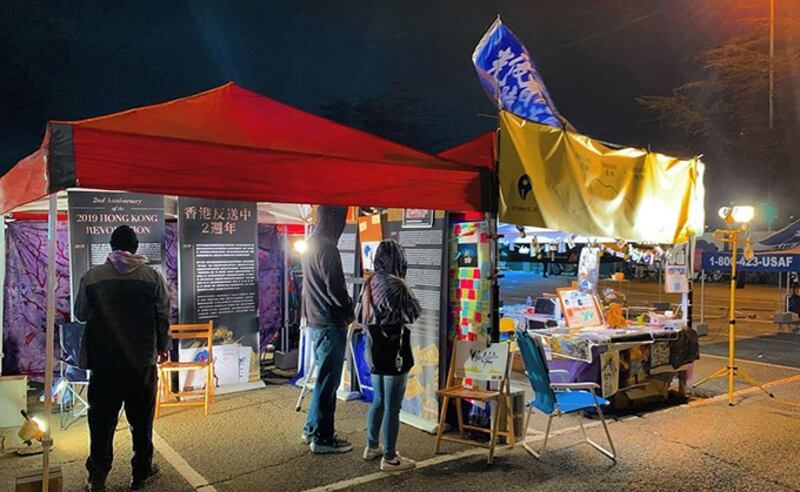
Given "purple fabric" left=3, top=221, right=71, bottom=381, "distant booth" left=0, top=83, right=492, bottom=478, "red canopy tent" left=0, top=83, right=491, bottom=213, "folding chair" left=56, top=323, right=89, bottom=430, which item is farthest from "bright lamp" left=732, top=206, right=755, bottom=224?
"purple fabric" left=3, top=221, right=71, bottom=381

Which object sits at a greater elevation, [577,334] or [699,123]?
[699,123]

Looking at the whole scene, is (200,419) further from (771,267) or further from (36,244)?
(771,267)

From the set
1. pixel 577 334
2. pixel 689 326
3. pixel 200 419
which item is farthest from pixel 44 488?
pixel 689 326

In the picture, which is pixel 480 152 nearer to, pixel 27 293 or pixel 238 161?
pixel 238 161

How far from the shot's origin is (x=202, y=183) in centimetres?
326

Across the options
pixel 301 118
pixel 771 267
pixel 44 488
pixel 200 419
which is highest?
pixel 301 118

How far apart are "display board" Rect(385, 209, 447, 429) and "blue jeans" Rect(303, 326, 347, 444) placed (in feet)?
3.14

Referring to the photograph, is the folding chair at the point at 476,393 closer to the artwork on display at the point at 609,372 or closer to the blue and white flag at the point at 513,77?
the artwork on display at the point at 609,372

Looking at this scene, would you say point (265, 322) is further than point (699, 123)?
No

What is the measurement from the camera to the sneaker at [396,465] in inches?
167

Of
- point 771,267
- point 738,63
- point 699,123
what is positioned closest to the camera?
point 771,267

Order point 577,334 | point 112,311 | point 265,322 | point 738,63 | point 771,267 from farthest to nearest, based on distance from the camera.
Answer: point 738,63 < point 771,267 < point 265,322 < point 577,334 < point 112,311

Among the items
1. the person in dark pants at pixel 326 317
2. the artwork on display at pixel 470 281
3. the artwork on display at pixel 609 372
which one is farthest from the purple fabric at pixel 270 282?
the artwork on display at pixel 609 372

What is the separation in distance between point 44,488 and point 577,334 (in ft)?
16.3
